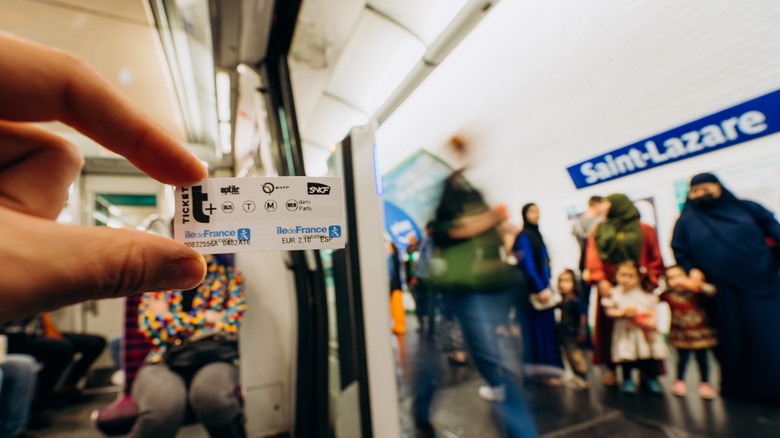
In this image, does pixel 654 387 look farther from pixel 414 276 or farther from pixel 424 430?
pixel 414 276

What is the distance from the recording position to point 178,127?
157 inches

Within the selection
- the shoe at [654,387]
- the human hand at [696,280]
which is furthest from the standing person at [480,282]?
the human hand at [696,280]

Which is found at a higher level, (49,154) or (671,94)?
(671,94)

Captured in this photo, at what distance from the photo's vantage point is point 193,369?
151 cm

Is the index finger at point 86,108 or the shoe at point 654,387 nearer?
the index finger at point 86,108

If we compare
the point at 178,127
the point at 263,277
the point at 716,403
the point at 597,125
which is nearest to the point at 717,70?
the point at 597,125

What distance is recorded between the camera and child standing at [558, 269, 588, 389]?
6.59 feet

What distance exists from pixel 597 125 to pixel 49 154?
2005 mm

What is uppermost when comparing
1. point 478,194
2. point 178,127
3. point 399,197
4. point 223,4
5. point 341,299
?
point 178,127

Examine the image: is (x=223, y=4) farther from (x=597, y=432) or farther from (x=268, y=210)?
(x=597, y=432)

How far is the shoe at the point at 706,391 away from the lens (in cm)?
172

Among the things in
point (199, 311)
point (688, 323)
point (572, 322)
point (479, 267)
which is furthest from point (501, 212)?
point (199, 311)

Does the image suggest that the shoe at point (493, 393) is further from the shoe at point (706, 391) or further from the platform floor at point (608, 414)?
the shoe at point (706, 391)

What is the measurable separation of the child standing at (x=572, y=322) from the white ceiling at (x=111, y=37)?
96.9 inches
